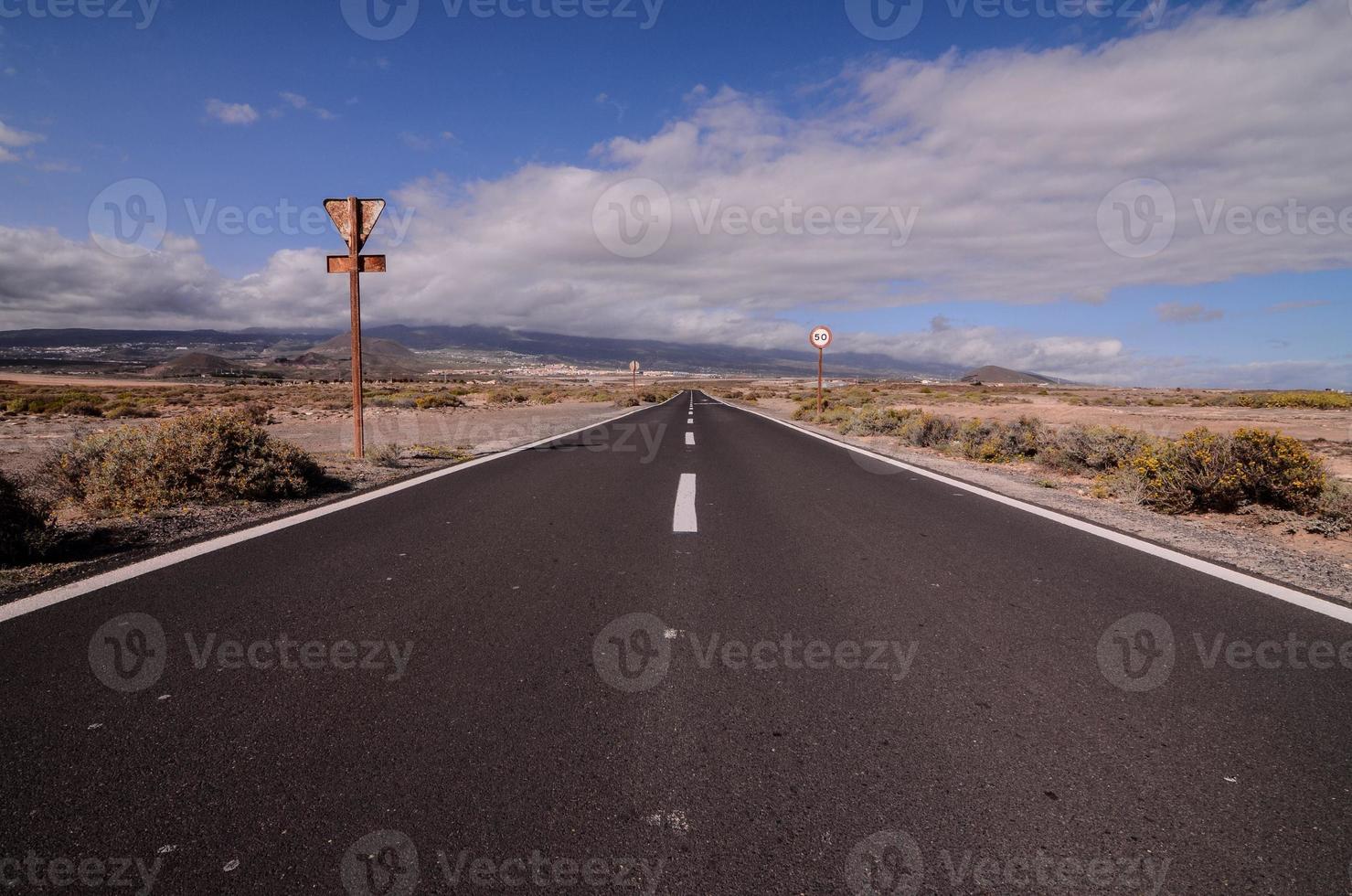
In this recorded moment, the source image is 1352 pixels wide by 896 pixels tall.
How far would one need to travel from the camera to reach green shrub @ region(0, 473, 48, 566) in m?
4.79

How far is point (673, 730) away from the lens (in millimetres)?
2758

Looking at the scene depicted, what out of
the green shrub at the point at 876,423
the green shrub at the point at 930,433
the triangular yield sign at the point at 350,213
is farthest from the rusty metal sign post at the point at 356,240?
the green shrub at the point at 876,423

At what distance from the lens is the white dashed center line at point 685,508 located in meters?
6.54

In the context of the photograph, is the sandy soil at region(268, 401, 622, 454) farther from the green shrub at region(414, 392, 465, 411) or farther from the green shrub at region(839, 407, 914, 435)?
the green shrub at region(839, 407, 914, 435)

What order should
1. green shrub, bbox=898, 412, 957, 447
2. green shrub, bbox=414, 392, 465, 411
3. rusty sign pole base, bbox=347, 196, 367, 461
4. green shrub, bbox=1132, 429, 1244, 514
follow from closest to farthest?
1. green shrub, bbox=1132, 429, 1244, 514
2. rusty sign pole base, bbox=347, 196, 367, 461
3. green shrub, bbox=898, 412, 957, 447
4. green shrub, bbox=414, 392, 465, 411

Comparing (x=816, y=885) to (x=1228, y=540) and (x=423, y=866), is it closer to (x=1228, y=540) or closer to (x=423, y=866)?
(x=423, y=866)

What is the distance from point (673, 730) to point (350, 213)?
10.7 metres

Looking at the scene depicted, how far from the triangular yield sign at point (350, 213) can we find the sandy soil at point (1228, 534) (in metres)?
10.3

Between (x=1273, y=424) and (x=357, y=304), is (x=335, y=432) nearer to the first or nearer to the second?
(x=357, y=304)

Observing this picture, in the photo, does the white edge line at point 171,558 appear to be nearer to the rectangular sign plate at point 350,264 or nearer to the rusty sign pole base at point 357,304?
the rusty sign pole base at point 357,304

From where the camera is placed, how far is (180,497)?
7043 mm

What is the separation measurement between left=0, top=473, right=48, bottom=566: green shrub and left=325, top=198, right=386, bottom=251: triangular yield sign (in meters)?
6.87

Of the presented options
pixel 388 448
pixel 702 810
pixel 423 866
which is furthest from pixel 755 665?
pixel 388 448

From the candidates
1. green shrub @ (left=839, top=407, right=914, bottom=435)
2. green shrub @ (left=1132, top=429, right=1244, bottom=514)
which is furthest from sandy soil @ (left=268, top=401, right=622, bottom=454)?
green shrub @ (left=1132, top=429, right=1244, bottom=514)
